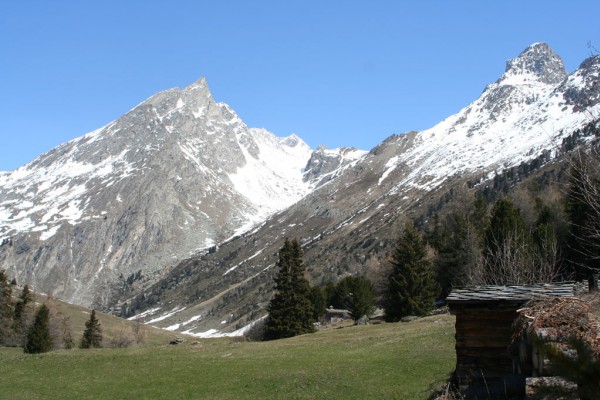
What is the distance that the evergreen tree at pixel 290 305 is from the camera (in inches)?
2753

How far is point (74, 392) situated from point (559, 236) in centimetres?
6062

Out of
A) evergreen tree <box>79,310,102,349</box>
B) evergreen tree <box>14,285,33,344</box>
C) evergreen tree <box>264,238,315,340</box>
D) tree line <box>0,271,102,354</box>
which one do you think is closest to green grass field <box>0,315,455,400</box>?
evergreen tree <box>264,238,315,340</box>

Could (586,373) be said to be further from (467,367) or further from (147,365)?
(147,365)

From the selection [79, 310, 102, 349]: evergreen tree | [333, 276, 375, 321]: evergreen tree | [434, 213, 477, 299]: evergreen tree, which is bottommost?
[79, 310, 102, 349]: evergreen tree

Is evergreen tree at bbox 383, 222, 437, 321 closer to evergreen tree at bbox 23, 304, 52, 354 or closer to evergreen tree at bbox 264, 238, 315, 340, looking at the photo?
evergreen tree at bbox 264, 238, 315, 340

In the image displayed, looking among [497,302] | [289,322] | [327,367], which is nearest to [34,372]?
[327,367]

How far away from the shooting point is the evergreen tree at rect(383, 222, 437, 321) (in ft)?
228

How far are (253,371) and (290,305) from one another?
33378 mm

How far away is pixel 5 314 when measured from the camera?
73.9 meters

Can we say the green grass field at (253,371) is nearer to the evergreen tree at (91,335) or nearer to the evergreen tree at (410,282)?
the evergreen tree at (410,282)

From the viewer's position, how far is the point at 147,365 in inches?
1699

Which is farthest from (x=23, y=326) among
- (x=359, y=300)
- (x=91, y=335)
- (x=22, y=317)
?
(x=359, y=300)

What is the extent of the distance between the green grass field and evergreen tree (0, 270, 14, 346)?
23628 mm

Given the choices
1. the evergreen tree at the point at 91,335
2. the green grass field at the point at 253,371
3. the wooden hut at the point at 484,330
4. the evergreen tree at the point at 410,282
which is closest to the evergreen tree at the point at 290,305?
the evergreen tree at the point at 410,282
